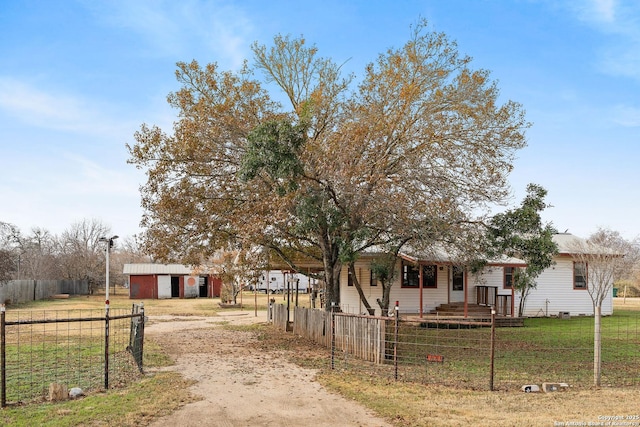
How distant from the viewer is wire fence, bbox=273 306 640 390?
11961 millimetres

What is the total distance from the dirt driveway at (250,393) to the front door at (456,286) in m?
11.9

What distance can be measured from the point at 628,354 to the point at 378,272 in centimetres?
927

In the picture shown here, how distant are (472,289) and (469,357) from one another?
43.0 ft

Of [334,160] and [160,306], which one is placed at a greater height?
[334,160]

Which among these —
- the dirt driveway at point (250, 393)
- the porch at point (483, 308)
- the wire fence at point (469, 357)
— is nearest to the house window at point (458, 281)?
the porch at point (483, 308)

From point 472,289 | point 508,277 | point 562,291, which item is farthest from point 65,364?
point 562,291

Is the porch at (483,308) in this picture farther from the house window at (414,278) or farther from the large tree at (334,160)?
the large tree at (334,160)

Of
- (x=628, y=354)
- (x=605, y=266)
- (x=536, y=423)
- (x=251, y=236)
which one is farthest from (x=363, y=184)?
(x=605, y=266)

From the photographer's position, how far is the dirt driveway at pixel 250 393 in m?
8.65

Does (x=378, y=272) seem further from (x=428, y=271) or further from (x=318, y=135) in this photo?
(x=318, y=135)

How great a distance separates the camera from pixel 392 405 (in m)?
9.52

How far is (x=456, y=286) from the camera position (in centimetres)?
2756

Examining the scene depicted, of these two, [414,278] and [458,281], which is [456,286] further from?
[414,278]

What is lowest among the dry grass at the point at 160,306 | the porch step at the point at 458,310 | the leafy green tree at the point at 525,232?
the dry grass at the point at 160,306
